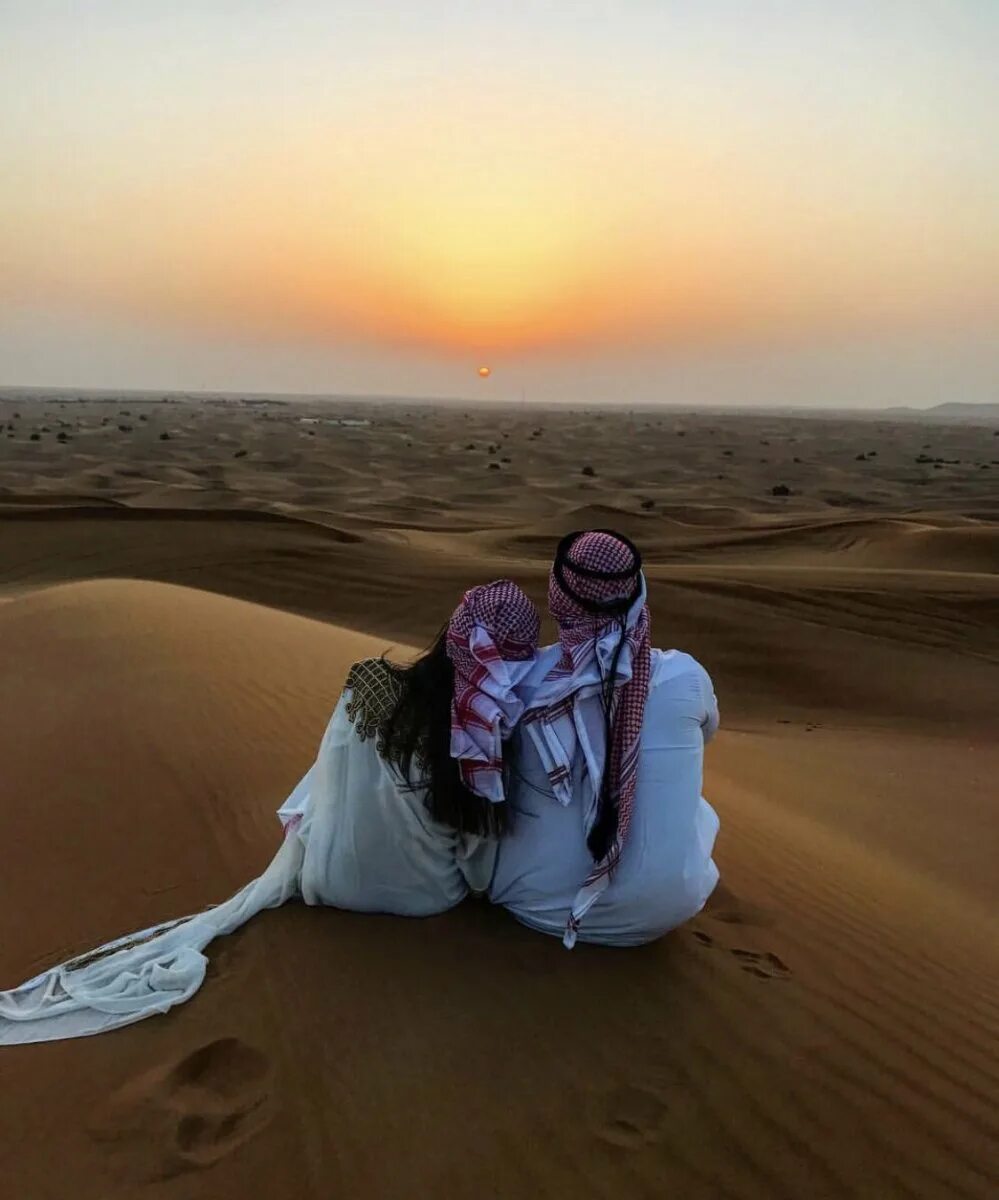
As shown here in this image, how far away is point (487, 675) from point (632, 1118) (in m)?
1.21

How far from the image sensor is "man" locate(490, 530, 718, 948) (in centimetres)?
275

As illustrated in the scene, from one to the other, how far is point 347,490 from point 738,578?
15.9 metres

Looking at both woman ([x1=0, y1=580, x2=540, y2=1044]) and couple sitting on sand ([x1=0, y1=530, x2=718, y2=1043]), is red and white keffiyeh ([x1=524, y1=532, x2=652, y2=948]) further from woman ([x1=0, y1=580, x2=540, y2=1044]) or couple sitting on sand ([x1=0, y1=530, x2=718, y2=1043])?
woman ([x1=0, y1=580, x2=540, y2=1044])

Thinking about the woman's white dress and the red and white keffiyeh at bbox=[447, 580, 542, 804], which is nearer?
the red and white keffiyeh at bbox=[447, 580, 542, 804]

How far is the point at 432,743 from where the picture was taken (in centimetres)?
281

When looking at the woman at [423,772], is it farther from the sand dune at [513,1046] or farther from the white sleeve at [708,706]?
the white sleeve at [708,706]

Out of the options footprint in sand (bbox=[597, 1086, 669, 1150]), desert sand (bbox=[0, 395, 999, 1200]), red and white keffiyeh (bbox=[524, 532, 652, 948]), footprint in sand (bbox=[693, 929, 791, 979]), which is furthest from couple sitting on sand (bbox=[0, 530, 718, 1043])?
footprint in sand (bbox=[597, 1086, 669, 1150])

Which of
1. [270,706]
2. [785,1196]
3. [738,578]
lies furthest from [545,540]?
[785,1196]

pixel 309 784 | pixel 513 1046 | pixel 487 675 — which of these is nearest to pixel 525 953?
pixel 513 1046

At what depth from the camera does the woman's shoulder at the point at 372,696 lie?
9.47 feet

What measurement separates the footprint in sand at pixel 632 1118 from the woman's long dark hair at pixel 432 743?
82 centimetres

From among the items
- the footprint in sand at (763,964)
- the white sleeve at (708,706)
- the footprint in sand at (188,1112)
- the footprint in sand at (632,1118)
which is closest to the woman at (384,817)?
the footprint in sand at (188,1112)

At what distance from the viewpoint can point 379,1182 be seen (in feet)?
7.72

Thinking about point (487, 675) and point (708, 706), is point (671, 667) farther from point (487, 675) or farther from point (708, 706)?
point (487, 675)
